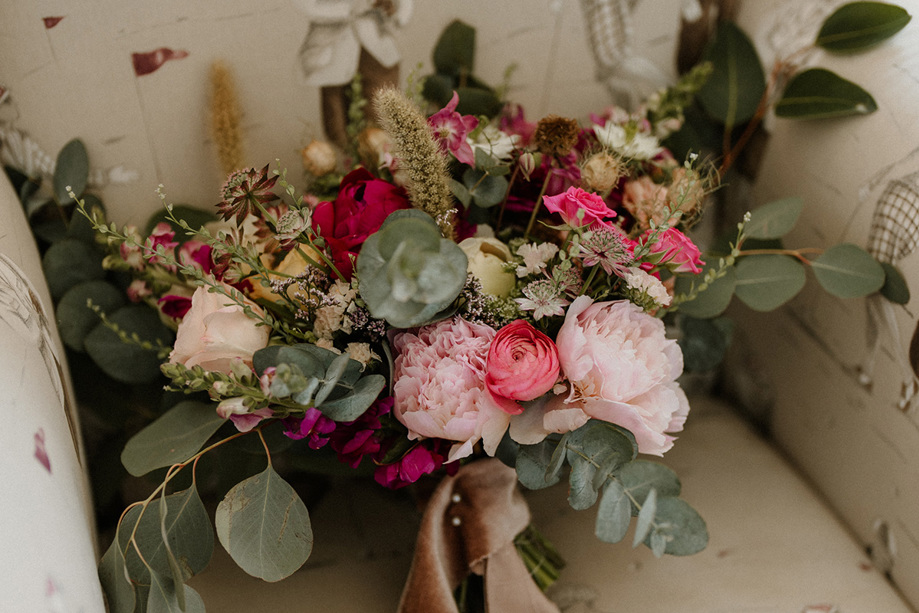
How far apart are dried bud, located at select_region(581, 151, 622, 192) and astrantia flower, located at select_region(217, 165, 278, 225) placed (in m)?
0.27

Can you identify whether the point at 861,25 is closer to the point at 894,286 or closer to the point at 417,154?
the point at 894,286

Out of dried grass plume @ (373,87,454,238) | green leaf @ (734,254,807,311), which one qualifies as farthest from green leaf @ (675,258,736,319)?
dried grass plume @ (373,87,454,238)

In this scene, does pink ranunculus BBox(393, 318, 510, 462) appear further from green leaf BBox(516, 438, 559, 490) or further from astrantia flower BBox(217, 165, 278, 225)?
astrantia flower BBox(217, 165, 278, 225)

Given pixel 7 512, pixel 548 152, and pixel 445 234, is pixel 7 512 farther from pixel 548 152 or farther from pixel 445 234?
pixel 548 152

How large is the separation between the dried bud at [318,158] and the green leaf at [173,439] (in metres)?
0.27

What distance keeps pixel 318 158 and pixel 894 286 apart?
1.99 ft

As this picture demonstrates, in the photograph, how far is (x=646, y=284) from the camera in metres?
0.51

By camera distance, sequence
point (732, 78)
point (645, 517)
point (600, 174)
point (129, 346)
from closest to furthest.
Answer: point (645, 517) < point (600, 174) < point (129, 346) < point (732, 78)

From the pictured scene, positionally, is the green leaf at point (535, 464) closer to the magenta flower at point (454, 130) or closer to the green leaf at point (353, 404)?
the green leaf at point (353, 404)

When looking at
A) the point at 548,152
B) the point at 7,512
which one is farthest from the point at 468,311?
the point at 7,512

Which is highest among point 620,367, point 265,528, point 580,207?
point 580,207

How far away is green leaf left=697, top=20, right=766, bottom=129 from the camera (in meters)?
0.81

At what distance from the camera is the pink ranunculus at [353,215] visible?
0.52 meters

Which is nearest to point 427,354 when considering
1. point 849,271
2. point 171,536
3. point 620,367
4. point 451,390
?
point 451,390
